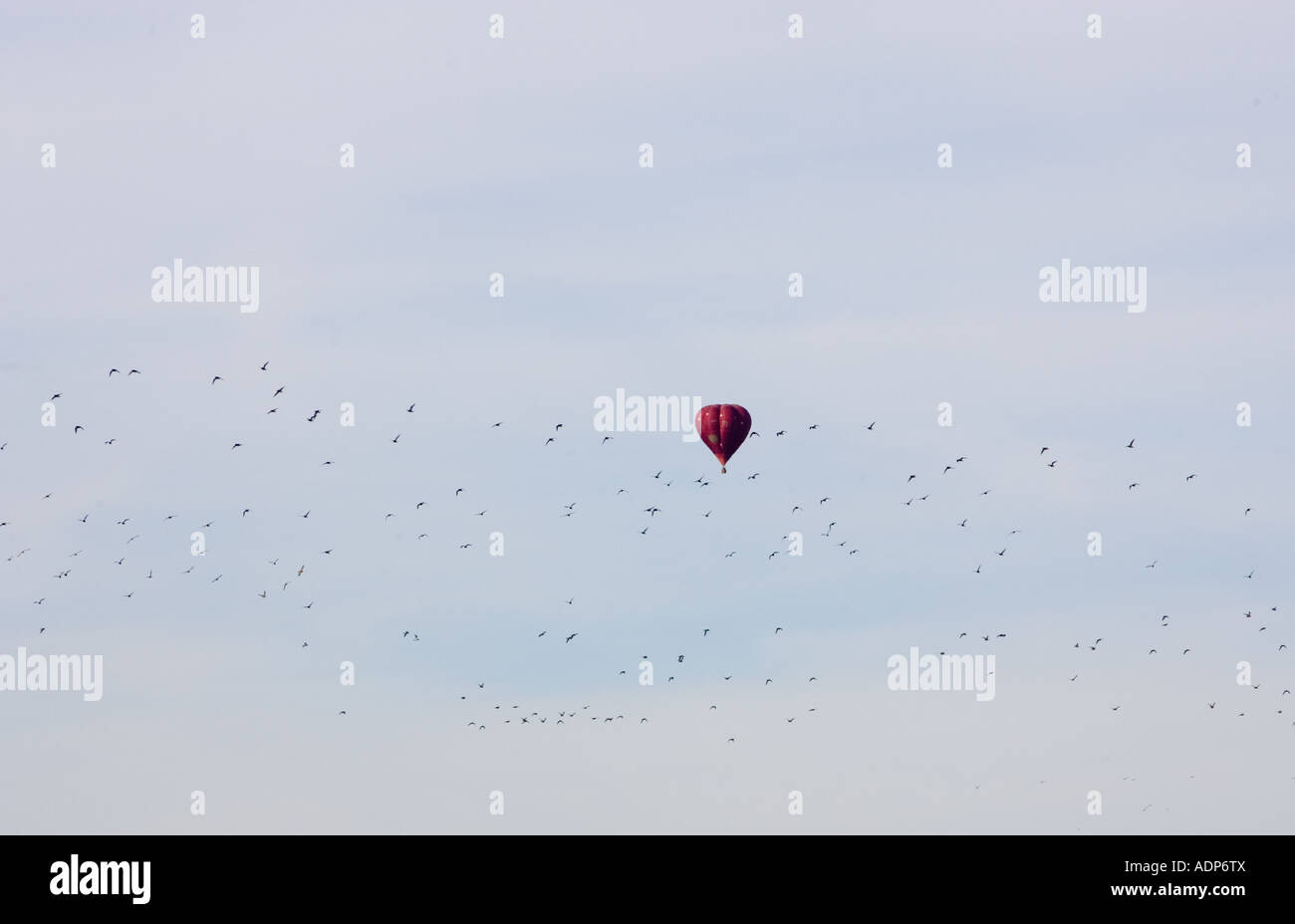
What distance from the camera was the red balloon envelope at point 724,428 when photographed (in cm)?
13312

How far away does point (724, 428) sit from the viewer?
5241 inches

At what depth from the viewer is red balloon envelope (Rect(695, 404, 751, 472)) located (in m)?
133
